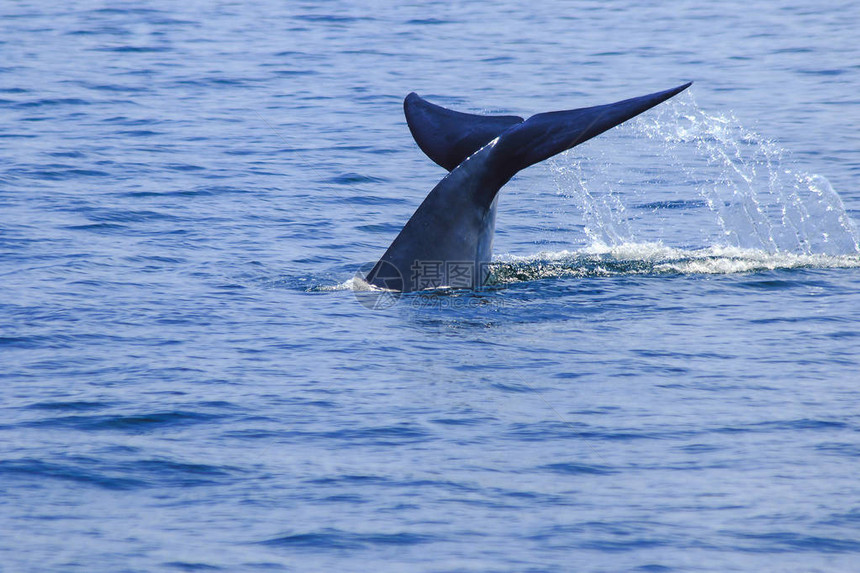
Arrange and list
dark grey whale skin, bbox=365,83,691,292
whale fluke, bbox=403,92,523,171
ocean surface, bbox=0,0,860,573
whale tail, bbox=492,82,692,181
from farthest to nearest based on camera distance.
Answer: whale fluke, bbox=403,92,523,171
dark grey whale skin, bbox=365,83,691,292
whale tail, bbox=492,82,692,181
ocean surface, bbox=0,0,860,573

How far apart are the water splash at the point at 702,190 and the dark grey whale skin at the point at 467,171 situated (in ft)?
11.0

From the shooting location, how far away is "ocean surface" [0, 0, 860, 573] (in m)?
7.78

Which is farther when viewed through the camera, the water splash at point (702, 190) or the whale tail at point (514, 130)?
the water splash at point (702, 190)

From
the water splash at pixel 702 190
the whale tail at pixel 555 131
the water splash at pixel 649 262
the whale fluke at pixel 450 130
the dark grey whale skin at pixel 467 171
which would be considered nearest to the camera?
the whale tail at pixel 555 131

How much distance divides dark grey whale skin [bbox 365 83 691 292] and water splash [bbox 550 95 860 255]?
335 centimetres

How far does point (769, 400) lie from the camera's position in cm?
977

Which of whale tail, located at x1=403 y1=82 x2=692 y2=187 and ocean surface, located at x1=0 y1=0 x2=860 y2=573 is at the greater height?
whale tail, located at x1=403 y1=82 x2=692 y2=187

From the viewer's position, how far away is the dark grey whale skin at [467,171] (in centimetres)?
1127

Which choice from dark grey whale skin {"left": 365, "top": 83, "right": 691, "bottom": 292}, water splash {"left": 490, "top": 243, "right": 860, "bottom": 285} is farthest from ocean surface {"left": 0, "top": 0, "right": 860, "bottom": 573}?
dark grey whale skin {"left": 365, "top": 83, "right": 691, "bottom": 292}

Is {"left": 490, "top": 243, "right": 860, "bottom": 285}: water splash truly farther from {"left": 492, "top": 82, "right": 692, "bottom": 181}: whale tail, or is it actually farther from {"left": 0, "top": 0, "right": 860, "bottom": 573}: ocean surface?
{"left": 492, "top": 82, "right": 692, "bottom": 181}: whale tail

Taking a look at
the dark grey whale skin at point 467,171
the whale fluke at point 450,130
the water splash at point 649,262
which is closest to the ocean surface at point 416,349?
the water splash at point 649,262

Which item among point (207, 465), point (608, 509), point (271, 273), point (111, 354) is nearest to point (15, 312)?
point (111, 354)

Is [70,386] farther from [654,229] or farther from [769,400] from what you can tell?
[654,229]

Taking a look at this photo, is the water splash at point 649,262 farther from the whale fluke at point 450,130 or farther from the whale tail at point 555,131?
the whale tail at point 555,131
